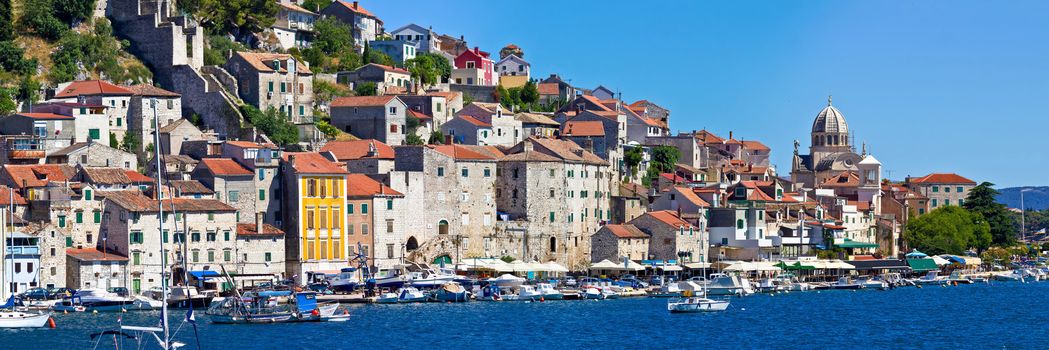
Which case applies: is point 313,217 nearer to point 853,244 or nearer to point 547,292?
point 547,292

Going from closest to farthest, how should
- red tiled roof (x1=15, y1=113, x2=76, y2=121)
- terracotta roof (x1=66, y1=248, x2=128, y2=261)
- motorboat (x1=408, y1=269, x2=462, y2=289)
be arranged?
terracotta roof (x1=66, y1=248, x2=128, y2=261)
motorboat (x1=408, y1=269, x2=462, y2=289)
red tiled roof (x1=15, y1=113, x2=76, y2=121)

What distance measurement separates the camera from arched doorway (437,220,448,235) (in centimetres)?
10600

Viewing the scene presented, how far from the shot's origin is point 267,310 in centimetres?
8500

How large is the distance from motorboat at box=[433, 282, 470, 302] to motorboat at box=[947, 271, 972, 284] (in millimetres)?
43959

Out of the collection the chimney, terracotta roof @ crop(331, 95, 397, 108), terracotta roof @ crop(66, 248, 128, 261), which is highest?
terracotta roof @ crop(331, 95, 397, 108)

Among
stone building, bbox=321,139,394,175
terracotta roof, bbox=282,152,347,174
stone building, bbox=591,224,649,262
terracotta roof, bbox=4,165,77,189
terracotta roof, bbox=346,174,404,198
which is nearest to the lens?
terracotta roof, bbox=4,165,77,189

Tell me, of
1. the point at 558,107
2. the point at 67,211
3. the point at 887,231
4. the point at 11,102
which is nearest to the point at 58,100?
the point at 11,102

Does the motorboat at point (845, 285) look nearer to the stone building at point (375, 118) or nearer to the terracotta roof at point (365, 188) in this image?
the stone building at point (375, 118)

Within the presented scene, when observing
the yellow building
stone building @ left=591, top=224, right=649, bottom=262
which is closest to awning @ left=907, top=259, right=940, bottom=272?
stone building @ left=591, top=224, right=649, bottom=262

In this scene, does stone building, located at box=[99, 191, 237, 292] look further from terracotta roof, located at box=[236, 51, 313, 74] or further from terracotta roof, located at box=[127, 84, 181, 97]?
terracotta roof, located at box=[236, 51, 313, 74]

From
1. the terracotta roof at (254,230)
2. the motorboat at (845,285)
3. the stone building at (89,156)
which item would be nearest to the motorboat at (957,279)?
the motorboat at (845,285)

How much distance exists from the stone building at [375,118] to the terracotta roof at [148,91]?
37.2 feet

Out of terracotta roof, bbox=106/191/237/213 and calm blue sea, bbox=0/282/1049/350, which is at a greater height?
terracotta roof, bbox=106/191/237/213

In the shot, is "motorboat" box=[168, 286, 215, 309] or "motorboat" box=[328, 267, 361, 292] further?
"motorboat" box=[328, 267, 361, 292]
